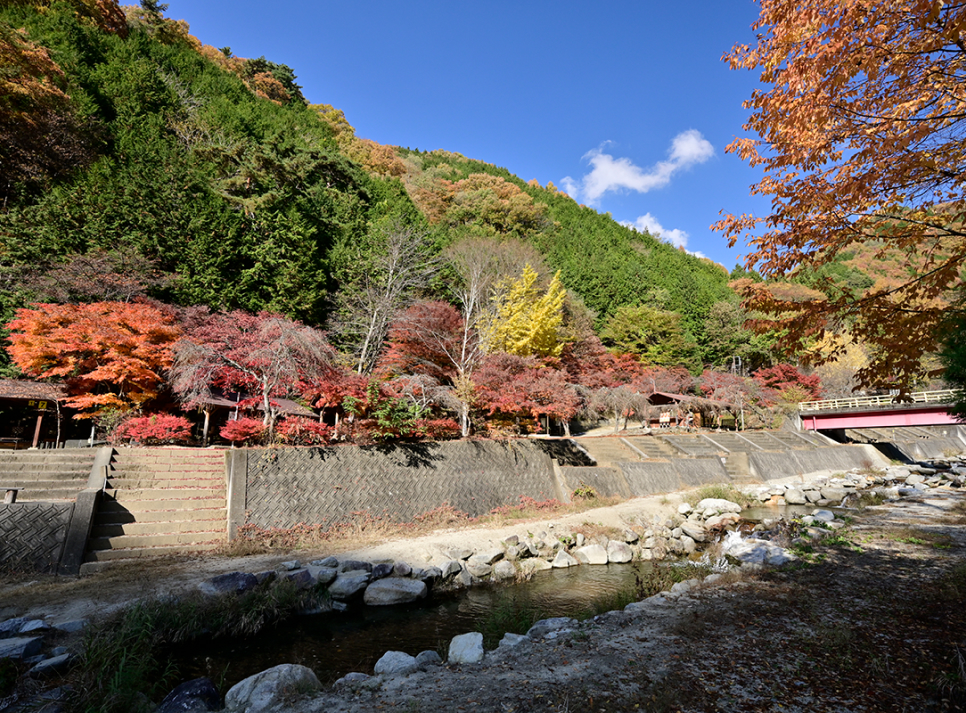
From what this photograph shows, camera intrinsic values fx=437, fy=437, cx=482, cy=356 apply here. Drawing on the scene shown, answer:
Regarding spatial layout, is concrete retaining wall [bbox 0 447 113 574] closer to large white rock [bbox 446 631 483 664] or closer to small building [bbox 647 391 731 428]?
large white rock [bbox 446 631 483 664]

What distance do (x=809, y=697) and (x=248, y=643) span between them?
6.35 meters

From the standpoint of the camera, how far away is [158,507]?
9.38 metres

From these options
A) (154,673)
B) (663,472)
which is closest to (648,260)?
(663,472)

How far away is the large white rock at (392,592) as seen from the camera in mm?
7365

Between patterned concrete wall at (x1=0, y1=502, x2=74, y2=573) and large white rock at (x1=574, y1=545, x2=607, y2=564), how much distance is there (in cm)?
987

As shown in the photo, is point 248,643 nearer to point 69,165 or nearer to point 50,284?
point 50,284

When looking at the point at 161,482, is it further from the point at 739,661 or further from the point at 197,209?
the point at 197,209

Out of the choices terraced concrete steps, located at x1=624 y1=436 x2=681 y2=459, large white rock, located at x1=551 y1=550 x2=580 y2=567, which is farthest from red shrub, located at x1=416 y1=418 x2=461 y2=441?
terraced concrete steps, located at x1=624 y1=436 x2=681 y2=459

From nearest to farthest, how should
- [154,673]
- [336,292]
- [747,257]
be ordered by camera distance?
[154,673] → [747,257] → [336,292]

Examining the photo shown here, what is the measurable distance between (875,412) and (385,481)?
96.2 feet

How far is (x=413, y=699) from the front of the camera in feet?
12.3

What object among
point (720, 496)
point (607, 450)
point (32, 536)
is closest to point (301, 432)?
point (32, 536)

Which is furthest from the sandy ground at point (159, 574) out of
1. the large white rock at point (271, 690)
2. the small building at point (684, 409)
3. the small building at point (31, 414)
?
the small building at point (684, 409)

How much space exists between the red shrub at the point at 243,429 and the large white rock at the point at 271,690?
787 cm
